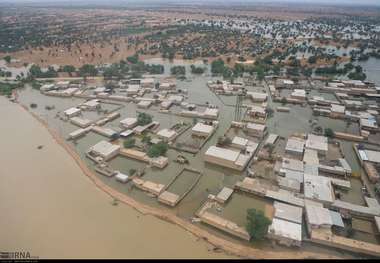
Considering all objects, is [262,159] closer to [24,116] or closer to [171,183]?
[171,183]

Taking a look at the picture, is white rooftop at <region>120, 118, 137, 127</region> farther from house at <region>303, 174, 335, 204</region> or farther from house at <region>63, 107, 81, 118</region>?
house at <region>303, 174, 335, 204</region>

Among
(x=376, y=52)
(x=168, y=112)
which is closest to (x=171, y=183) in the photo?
(x=168, y=112)

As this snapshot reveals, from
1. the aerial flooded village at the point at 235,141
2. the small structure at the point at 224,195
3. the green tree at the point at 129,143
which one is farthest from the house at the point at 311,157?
the green tree at the point at 129,143

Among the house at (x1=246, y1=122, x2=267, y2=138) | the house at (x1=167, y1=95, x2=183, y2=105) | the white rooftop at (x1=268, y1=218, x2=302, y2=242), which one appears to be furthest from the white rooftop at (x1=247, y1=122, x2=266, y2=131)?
the white rooftop at (x1=268, y1=218, x2=302, y2=242)

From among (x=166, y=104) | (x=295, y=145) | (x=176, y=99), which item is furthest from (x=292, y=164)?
(x=176, y=99)

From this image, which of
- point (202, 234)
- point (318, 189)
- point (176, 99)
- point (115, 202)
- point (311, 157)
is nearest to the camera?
point (202, 234)

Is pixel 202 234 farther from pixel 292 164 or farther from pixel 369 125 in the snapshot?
pixel 369 125

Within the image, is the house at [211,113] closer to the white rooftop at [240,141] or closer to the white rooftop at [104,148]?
the white rooftop at [240,141]
